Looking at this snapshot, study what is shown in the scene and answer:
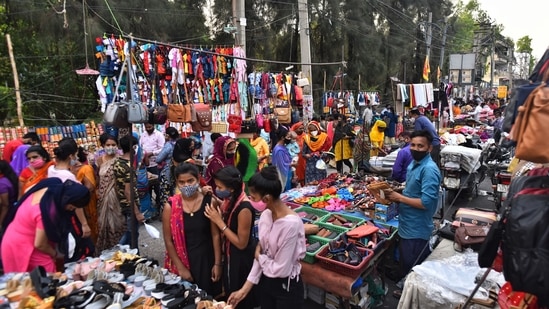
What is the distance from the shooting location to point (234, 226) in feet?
9.68

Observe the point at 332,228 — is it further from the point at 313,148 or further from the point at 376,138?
the point at 376,138

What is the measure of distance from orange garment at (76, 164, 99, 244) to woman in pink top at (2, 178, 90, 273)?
1440 millimetres

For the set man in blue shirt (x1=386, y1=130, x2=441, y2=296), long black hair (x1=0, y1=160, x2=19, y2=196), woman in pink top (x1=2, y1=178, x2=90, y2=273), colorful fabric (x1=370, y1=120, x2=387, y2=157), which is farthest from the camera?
colorful fabric (x1=370, y1=120, x2=387, y2=157)

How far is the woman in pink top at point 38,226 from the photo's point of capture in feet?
8.83

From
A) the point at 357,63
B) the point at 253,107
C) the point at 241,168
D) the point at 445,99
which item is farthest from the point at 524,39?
the point at 241,168

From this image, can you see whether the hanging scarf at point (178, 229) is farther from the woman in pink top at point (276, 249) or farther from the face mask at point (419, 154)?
the face mask at point (419, 154)

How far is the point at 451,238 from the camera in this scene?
12.6 ft

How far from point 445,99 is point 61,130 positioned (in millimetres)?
14942

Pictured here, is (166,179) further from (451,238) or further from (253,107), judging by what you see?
(253,107)

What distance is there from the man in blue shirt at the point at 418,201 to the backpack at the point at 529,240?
1.72m

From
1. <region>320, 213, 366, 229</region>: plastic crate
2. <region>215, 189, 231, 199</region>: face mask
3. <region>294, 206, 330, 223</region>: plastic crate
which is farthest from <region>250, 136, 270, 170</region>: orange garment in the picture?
<region>215, 189, 231, 199</region>: face mask

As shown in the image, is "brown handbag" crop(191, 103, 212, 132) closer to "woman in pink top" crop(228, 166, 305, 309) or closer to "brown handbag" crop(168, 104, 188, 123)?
"brown handbag" crop(168, 104, 188, 123)

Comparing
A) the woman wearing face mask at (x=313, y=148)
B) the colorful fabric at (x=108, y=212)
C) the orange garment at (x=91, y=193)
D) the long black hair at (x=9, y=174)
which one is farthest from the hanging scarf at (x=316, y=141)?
the long black hair at (x=9, y=174)

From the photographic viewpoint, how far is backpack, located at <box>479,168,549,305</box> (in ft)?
4.98
